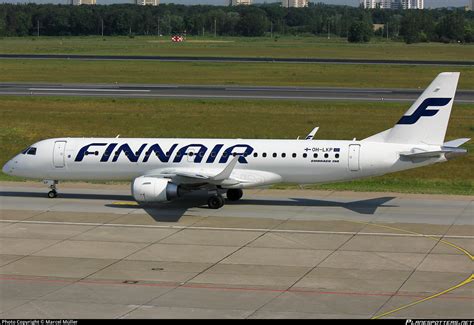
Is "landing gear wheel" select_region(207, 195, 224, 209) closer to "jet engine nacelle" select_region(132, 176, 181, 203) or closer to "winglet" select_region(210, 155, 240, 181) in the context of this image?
"winglet" select_region(210, 155, 240, 181)

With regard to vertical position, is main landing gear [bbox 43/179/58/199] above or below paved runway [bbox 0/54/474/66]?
below

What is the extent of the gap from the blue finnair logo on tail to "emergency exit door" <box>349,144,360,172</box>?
9.26ft

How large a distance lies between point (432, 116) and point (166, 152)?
1418 cm

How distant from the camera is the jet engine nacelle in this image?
44250 mm

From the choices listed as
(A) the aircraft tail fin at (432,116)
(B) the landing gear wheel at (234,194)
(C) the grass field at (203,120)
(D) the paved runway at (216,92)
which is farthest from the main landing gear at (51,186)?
(D) the paved runway at (216,92)

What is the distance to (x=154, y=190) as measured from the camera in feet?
145

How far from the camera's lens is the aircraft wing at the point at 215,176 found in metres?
44.6

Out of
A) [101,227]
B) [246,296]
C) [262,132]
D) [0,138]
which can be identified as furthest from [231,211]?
[0,138]

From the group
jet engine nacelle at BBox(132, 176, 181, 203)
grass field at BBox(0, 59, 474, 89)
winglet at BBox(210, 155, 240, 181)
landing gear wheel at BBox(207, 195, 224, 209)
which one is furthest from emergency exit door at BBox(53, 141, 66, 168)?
grass field at BBox(0, 59, 474, 89)

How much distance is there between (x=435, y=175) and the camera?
5872 centimetres

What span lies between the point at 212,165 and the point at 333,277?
15322 millimetres

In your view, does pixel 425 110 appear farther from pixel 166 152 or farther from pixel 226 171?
pixel 166 152

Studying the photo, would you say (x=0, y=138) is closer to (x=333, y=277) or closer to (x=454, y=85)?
(x=454, y=85)

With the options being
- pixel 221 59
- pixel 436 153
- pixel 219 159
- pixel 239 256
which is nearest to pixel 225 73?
pixel 221 59
